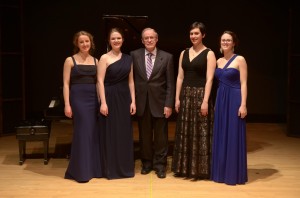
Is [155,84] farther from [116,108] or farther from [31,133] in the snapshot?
[31,133]

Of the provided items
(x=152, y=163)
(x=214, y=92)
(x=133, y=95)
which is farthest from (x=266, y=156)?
(x=133, y=95)

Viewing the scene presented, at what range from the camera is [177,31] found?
324 inches

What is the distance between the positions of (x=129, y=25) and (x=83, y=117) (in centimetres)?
158

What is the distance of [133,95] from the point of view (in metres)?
4.71

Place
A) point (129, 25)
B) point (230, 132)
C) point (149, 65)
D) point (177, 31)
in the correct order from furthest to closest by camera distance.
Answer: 1. point (177, 31)
2. point (129, 25)
3. point (149, 65)
4. point (230, 132)

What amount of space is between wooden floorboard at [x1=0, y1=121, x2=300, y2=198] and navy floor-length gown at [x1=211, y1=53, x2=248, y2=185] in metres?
0.15

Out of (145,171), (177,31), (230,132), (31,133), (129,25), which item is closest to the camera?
(230,132)

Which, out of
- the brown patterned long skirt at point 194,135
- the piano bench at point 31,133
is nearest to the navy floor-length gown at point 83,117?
the piano bench at point 31,133

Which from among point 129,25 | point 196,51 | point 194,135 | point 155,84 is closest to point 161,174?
point 194,135

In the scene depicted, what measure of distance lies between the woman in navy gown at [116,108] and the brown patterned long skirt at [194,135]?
521 millimetres

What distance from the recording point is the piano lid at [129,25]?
5.48 meters

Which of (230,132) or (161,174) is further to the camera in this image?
(161,174)

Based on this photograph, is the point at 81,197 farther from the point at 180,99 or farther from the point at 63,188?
the point at 180,99

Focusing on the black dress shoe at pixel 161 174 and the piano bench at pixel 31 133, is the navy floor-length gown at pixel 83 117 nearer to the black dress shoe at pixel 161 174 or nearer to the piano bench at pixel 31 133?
the black dress shoe at pixel 161 174
